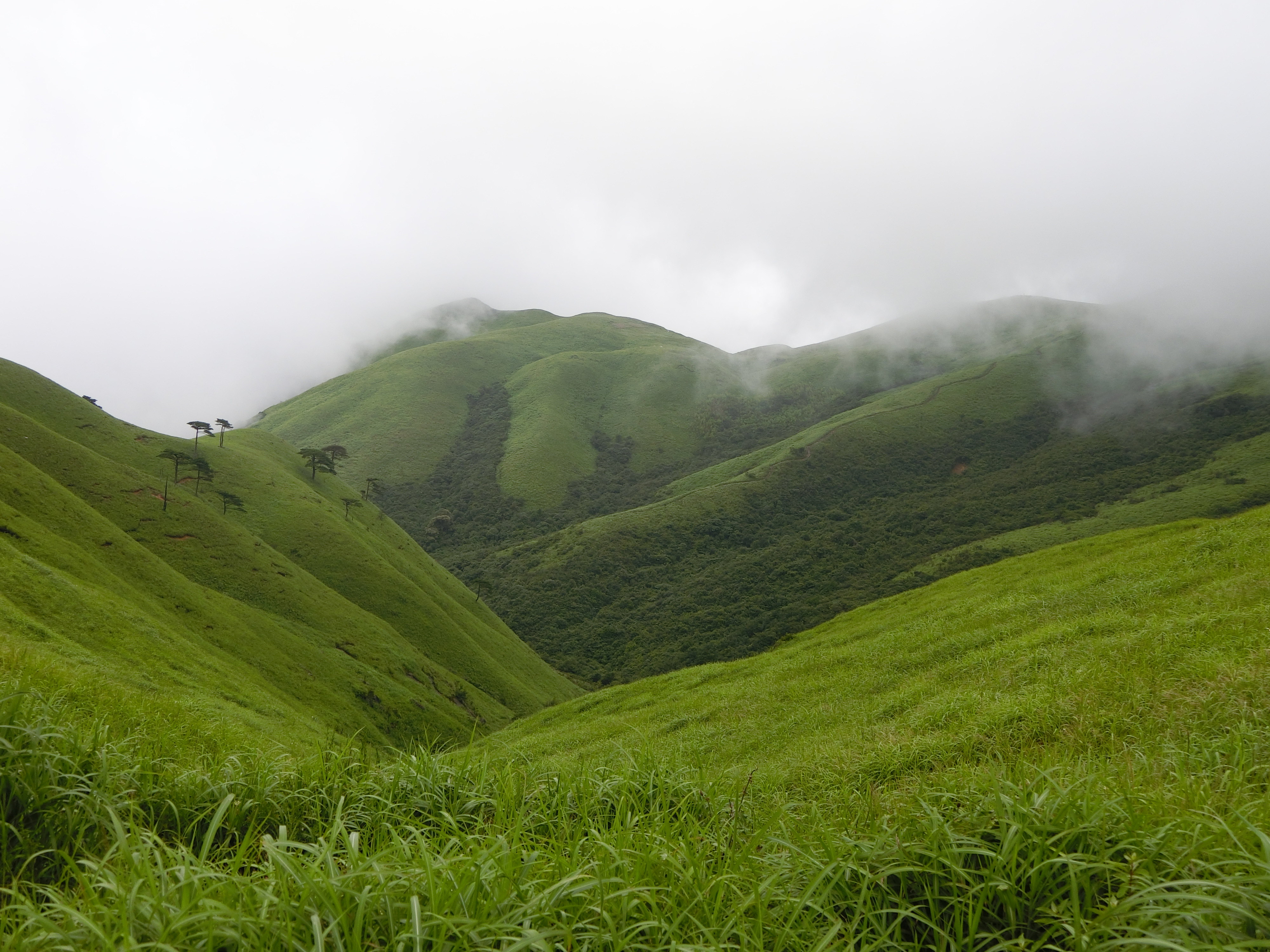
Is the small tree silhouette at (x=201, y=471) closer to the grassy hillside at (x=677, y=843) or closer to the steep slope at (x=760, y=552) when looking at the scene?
the steep slope at (x=760, y=552)

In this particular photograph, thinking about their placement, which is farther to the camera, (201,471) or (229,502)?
(201,471)

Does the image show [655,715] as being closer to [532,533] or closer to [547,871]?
[547,871]

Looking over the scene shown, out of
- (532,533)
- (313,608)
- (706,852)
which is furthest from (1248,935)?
(532,533)

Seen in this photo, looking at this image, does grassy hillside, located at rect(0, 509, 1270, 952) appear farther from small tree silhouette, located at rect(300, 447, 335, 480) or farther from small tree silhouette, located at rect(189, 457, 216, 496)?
small tree silhouette, located at rect(300, 447, 335, 480)

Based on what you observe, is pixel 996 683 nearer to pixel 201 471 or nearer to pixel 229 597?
pixel 229 597

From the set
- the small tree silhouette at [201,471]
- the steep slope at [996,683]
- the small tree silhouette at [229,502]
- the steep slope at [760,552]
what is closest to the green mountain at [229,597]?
the small tree silhouette at [229,502]

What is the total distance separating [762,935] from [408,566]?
347 feet

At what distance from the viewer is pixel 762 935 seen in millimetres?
4297

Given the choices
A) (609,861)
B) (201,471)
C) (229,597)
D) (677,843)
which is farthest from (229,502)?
(609,861)

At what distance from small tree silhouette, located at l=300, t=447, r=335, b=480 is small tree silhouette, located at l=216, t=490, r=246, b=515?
30345 mm

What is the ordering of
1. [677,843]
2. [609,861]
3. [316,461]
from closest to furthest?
1. [609,861]
2. [677,843]
3. [316,461]

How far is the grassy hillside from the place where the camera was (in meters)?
3.82

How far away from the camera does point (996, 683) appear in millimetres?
16766

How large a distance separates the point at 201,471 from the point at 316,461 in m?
33.4
